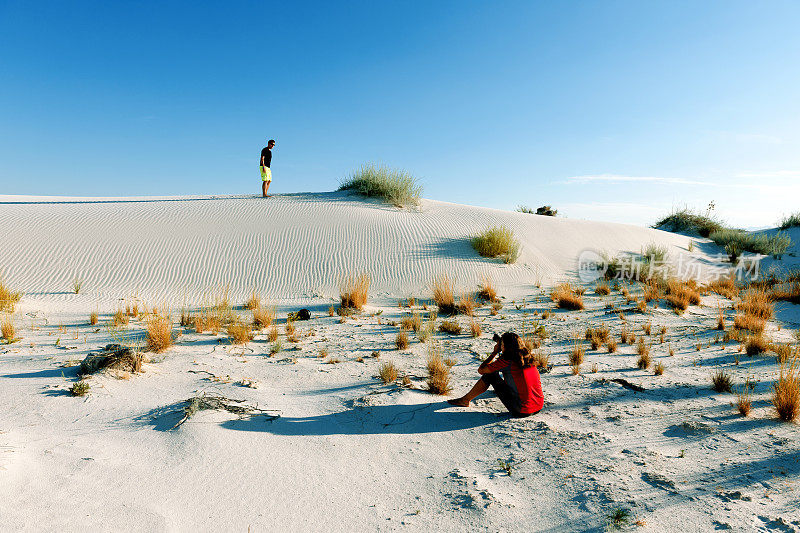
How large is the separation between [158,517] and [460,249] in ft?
35.7

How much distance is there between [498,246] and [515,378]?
877 centimetres

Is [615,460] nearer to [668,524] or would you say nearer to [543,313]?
[668,524]

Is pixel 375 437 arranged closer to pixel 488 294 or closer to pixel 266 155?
pixel 488 294

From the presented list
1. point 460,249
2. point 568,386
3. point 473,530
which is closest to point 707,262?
point 460,249

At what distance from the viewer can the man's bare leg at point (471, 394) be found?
13.7 ft

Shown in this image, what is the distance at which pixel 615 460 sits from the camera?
3256mm

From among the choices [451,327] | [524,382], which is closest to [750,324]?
[451,327]

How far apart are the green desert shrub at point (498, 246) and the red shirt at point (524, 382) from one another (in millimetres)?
8464

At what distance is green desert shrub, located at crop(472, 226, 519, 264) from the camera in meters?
12.4

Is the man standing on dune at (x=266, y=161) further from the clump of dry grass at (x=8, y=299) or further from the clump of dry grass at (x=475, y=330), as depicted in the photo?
the clump of dry grass at (x=475, y=330)

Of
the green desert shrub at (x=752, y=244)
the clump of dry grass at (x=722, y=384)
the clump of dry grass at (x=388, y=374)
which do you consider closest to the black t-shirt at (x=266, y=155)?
the clump of dry grass at (x=388, y=374)

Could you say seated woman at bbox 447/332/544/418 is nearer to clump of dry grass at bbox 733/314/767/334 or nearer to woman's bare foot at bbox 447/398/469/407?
woman's bare foot at bbox 447/398/469/407

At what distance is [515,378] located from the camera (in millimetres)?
3959

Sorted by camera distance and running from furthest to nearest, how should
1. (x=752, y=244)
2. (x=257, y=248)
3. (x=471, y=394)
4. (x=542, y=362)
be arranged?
(x=752, y=244) → (x=257, y=248) → (x=542, y=362) → (x=471, y=394)
